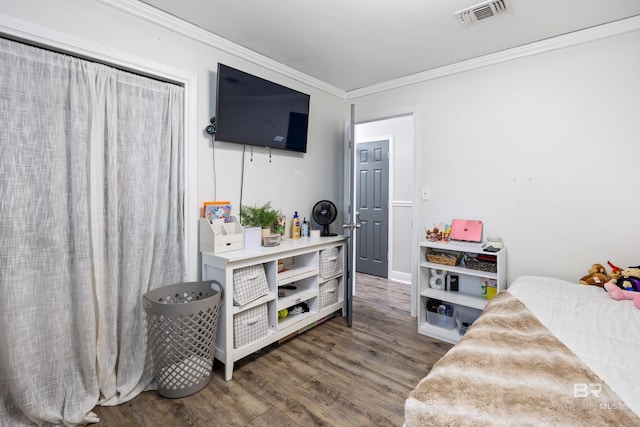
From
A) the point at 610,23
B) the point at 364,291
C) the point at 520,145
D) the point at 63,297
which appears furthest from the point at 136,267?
the point at 610,23

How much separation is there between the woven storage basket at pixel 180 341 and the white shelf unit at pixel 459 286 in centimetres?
183

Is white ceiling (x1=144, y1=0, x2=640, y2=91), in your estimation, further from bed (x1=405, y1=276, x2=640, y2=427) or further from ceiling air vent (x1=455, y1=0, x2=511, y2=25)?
bed (x1=405, y1=276, x2=640, y2=427)

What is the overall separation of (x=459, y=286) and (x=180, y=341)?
240cm

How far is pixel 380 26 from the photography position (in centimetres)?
222

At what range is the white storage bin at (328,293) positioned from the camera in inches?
112

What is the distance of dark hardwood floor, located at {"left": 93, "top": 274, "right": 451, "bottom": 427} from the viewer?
170cm

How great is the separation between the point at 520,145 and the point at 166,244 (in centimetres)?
287

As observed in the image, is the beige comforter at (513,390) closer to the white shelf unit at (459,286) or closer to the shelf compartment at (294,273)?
the white shelf unit at (459,286)

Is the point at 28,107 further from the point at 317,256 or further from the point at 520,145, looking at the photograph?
the point at 520,145

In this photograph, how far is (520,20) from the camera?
2.13 meters

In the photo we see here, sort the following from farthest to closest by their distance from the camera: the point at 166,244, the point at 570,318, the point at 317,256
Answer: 1. the point at 317,256
2. the point at 166,244
3. the point at 570,318

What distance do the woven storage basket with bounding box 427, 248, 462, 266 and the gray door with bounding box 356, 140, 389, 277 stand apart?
1.57 m

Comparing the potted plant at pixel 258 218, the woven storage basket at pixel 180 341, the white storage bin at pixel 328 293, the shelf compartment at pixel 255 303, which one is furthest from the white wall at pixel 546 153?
the woven storage basket at pixel 180 341

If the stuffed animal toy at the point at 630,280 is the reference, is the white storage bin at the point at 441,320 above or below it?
below
